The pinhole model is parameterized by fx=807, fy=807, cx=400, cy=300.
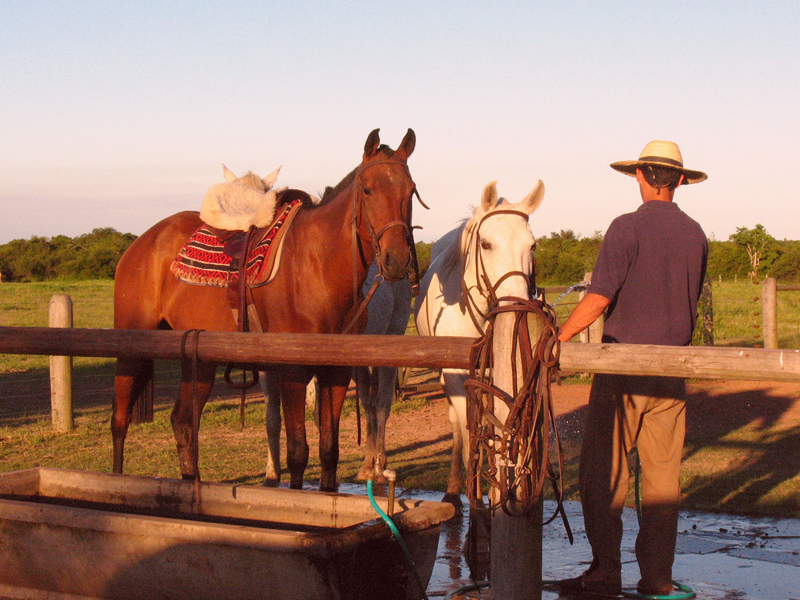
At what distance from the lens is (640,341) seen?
3523 millimetres

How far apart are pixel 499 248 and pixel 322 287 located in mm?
980

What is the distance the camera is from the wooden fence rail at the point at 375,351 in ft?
8.46

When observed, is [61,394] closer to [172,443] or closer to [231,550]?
[172,443]

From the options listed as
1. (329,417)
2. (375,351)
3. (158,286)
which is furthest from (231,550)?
(158,286)

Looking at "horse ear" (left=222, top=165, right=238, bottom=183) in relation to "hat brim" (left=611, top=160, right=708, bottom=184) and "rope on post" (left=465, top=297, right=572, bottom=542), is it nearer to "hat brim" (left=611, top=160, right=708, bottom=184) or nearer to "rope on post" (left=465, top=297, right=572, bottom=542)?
"hat brim" (left=611, top=160, right=708, bottom=184)

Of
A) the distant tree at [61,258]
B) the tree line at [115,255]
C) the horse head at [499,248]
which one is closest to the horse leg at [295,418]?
the horse head at [499,248]

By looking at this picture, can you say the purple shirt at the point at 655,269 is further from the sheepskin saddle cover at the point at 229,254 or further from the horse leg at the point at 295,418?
the sheepskin saddle cover at the point at 229,254

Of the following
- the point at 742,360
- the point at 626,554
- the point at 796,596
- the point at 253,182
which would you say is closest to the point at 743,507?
the point at 626,554

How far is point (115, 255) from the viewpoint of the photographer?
41.2 m

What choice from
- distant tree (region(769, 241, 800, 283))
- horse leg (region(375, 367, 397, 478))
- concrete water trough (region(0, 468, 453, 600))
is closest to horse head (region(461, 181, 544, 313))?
concrete water trough (region(0, 468, 453, 600))

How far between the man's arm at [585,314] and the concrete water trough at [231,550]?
36.9 inches

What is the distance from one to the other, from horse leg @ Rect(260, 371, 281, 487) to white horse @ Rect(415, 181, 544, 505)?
1.14 m

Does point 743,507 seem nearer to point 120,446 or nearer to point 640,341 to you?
point 640,341

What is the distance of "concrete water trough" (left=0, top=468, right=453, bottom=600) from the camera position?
2.94m
